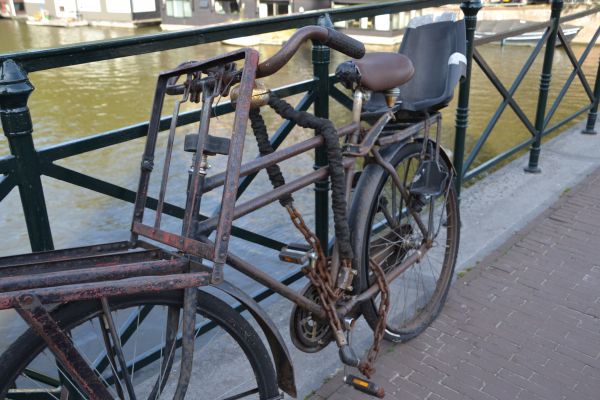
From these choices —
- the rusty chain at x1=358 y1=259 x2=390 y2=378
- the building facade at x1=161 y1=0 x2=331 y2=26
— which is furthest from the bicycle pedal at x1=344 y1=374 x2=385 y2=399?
the building facade at x1=161 y1=0 x2=331 y2=26

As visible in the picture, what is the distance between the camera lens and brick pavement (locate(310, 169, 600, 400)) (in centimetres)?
275

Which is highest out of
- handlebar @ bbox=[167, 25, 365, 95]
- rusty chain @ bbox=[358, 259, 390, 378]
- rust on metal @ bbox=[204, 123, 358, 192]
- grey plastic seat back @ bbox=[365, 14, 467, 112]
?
handlebar @ bbox=[167, 25, 365, 95]

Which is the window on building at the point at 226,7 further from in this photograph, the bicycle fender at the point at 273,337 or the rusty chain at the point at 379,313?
the bicycle fender at the point at 273,337

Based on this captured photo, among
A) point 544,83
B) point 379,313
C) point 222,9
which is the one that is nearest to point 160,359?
point 379,313

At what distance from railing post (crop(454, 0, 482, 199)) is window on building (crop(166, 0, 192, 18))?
4096cm

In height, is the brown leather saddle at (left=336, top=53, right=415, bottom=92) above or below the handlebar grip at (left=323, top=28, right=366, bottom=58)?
below

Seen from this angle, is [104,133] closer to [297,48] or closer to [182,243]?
[182,243]

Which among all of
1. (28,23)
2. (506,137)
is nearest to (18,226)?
(506,137)

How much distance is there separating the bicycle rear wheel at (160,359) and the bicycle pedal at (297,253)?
1.24ft

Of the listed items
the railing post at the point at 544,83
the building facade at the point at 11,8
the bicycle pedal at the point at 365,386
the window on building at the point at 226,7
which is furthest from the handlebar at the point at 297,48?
the building facade at the point at 11,8

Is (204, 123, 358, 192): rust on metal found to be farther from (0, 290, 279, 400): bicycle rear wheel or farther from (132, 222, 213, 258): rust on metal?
(0, 290, 279, 400): bicycle rear wheel

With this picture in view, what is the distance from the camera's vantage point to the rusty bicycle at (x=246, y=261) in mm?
1674

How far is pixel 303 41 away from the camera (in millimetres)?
1987

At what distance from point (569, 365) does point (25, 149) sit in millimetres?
2483
